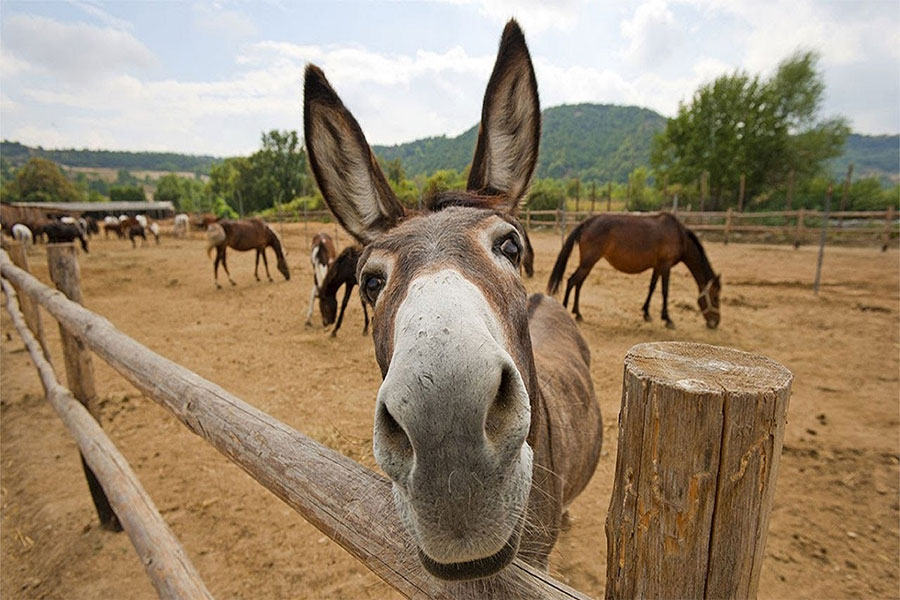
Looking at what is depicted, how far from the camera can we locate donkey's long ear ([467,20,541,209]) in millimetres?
1888

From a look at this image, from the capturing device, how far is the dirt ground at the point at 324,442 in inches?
122

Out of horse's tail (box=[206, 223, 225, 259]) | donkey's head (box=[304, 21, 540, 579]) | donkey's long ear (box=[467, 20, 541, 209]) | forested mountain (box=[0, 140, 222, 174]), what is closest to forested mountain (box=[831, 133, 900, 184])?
horse's tail (box=[206, 223, 225, 259])

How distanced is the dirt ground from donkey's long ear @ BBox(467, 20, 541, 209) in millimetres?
1378

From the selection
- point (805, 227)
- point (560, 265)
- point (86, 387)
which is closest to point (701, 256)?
point (560, 265)

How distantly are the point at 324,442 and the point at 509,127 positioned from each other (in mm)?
3994

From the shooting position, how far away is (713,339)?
798 cm

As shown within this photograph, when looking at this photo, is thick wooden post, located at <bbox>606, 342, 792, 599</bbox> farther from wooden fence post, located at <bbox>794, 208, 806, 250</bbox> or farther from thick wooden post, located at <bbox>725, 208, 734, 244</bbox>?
wooden fence post, located at <bbox>794, 208, 806, 250</bbox>

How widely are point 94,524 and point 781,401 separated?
496cm

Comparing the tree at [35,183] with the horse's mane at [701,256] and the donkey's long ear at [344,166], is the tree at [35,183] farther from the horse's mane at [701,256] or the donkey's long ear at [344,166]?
the donkey's long ear at [344,166]

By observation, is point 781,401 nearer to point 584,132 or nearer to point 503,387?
point 503,387

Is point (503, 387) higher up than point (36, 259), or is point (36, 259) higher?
point (503, 387)

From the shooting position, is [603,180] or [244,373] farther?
[603,180]

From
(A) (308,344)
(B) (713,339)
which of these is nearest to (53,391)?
(A) (308,344)

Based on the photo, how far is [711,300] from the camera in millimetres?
8453
